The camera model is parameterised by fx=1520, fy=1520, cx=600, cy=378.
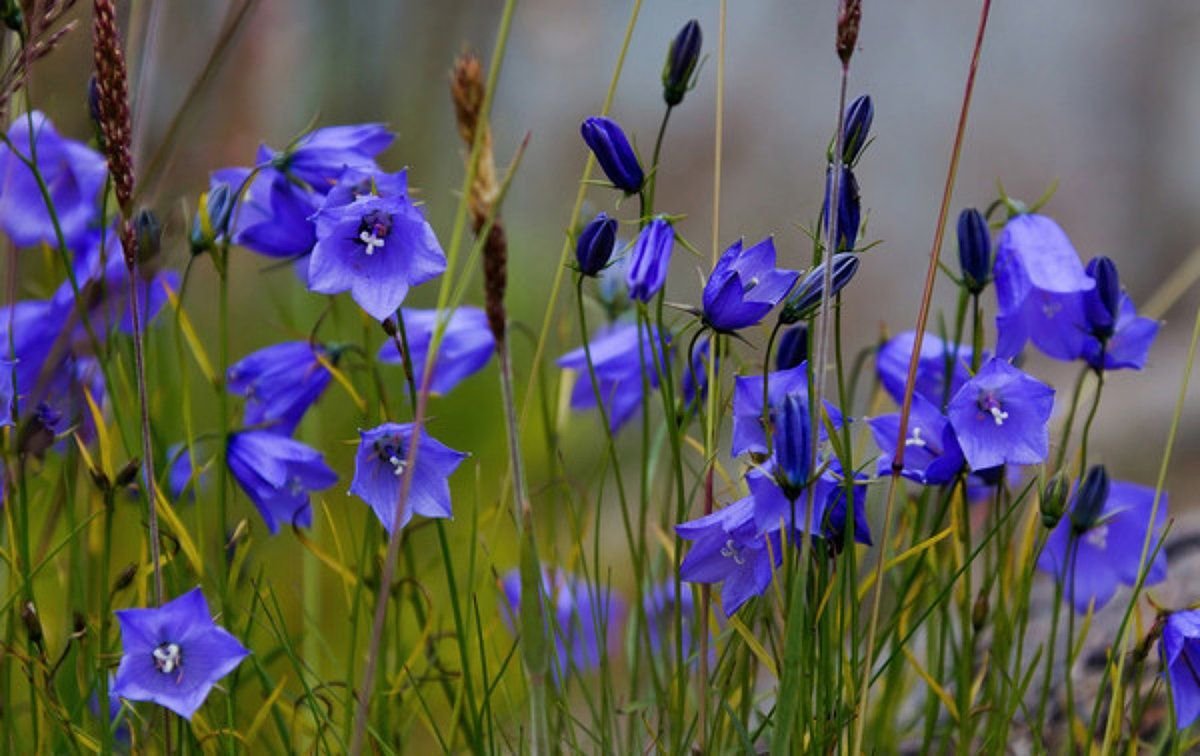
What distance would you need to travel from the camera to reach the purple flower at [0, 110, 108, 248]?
152 centimetres

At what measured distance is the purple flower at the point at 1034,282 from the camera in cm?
131

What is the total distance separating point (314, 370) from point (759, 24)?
9.15ft

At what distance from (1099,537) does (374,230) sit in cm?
78

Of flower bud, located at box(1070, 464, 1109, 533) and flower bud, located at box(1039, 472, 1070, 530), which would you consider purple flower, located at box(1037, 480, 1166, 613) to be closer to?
flower bud, located at box(1070, 464, 1109, 533)

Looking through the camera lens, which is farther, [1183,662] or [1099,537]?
[1099,537]

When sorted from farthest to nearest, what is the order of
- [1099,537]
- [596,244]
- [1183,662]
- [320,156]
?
1. [1099,537]
2. [320,156]
3. [1183,662]
4. [596,244]

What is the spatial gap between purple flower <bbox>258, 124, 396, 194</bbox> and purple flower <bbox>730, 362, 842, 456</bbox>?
403 millimetres

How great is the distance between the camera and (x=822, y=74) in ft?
12.8

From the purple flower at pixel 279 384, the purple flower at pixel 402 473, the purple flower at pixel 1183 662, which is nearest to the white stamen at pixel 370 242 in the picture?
the purple flower at pixel 402 473

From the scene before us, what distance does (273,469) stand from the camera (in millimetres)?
1315

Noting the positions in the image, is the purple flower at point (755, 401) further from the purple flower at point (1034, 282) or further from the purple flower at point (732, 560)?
the purple flower at point (1034, 282)

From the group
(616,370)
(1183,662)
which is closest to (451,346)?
(616,370)

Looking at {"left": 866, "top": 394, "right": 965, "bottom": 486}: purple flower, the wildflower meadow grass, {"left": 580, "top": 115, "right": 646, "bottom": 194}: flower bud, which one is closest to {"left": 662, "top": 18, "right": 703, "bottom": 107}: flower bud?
the wildflower meadow grass

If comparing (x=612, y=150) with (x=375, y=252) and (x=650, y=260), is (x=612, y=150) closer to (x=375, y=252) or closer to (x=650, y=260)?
(x=650, y=260)
